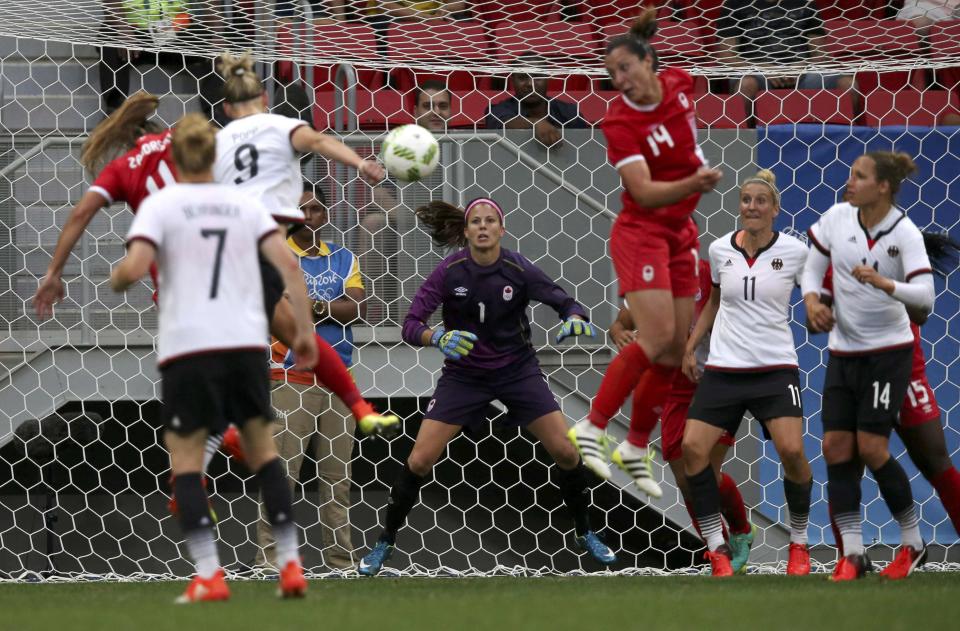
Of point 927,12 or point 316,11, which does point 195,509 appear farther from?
point 927,12

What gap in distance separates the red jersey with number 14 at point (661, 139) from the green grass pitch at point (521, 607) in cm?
142

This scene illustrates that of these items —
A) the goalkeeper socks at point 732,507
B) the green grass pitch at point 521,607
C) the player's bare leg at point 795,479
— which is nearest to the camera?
the green grass pitch at point 521,607

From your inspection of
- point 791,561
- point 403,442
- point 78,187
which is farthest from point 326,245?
point 791,561

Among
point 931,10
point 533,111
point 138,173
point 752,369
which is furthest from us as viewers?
point 931,10

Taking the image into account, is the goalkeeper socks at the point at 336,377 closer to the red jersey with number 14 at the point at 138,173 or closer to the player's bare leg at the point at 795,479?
the red jersey with number 14 at the point at 138,173

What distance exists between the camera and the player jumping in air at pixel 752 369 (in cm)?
602

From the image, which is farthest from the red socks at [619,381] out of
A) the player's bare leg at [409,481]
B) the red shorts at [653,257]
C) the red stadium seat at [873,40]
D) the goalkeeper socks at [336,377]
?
the red stadium seat at [873,40]

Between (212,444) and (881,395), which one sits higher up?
(881,395)

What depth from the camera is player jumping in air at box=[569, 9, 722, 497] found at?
4930 mm

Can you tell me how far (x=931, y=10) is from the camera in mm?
7945

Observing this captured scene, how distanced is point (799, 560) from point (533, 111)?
3029 millimetres

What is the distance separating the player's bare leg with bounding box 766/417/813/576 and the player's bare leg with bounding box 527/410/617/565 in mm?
859

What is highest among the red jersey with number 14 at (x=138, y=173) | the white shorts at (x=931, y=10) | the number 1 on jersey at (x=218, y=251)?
the number 1 on jersey at (x=218, y=251)

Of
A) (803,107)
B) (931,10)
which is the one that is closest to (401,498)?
(803,107)
